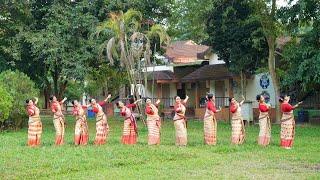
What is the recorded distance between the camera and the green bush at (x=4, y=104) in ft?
81.1

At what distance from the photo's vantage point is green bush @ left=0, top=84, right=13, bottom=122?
81.1ft

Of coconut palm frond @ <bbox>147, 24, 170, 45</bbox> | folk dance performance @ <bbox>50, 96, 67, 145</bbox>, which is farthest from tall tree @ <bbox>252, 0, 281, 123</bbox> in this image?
folk dance performance @ <bbox>50, 96, 67, 145</bbox>

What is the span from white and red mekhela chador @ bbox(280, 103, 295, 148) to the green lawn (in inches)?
13.3

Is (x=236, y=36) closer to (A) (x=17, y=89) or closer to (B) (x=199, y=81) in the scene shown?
(B) (x=199, y=81)

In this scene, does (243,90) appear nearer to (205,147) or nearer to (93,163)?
(205,147)

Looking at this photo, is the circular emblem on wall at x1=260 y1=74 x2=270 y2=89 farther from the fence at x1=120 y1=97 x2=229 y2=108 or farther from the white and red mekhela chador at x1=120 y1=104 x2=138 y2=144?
the white and red mekhela chador at x1=120 y1=104 x2=138 y2=144

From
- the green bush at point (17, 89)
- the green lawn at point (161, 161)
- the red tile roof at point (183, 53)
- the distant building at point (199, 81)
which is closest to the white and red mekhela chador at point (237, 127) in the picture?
the green lawn at point (161, 161)

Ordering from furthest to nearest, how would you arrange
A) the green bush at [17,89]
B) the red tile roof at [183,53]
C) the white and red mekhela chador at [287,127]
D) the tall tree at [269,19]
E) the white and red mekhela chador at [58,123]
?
1. the red tile roof at [183,53]
2. the tall tree at [269,19]
3. the green bush at [17,89]
4. the white and red mekhela chador at [58,123]
5. the white and red mekhela chador at [287,127]

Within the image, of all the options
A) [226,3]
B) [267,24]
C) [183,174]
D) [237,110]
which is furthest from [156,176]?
[226,3]

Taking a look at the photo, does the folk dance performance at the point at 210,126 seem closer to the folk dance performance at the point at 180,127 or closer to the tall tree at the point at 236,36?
the folk dance performance at the point at 180,127

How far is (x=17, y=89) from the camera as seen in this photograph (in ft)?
85.6

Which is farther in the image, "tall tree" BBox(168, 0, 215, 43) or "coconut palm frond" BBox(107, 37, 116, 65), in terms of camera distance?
"tall tree" BBox(168, 0, 215, 43)

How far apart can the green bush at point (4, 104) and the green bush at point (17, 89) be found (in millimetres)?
667

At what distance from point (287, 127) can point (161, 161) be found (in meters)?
4.75
